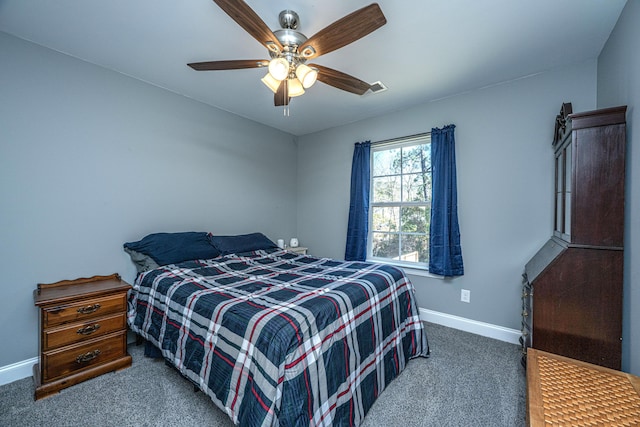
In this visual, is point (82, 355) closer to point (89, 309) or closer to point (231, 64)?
point (89, 309)

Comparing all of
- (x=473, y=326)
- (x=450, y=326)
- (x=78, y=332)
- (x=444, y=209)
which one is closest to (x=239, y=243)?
(x=78, y=332)

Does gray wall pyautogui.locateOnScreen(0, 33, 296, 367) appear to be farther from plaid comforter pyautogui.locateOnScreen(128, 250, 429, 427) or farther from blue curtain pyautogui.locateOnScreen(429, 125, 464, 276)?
blue curtain pyautogui.locateOnScreen(429, 125, 464, 276)

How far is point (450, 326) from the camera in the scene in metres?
2.85

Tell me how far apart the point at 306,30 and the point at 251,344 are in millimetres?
2035

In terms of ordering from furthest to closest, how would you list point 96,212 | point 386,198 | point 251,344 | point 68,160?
point 386,198
point 96,212
point 68,160
point 251,344

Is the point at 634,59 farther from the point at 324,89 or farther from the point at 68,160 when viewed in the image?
the point at 68,160

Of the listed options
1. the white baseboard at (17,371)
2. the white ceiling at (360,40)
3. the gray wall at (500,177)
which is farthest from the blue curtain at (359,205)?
the white baseboard at (17,371)

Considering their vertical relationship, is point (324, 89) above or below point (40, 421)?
above

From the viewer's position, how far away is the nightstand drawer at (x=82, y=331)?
5.74 feet

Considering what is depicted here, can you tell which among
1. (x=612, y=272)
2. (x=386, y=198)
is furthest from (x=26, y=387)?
(x=612, y=272)

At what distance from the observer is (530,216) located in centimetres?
242

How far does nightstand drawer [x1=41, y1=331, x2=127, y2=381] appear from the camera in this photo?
1753mm

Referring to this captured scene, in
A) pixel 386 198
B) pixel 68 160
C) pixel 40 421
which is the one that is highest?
pixel 68 160

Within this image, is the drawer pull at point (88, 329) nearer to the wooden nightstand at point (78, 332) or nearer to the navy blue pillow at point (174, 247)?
the wooden nightstand at point (78, 332)
